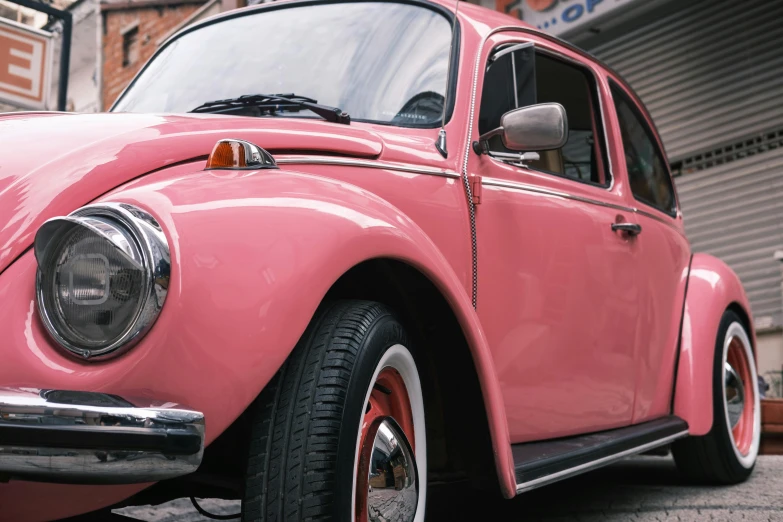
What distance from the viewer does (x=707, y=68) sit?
872cm

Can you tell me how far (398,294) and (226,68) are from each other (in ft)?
4.10

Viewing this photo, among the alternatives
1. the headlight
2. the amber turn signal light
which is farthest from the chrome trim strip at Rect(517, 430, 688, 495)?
the headlight

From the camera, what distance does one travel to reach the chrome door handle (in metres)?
3.77

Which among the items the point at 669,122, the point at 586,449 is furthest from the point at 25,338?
the point at 669,122

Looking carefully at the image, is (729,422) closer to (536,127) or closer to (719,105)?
(536,127)

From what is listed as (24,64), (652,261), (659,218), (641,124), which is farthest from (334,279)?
(24,64)

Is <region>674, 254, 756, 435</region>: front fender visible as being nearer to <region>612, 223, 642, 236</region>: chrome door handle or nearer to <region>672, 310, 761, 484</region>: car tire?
<region>672, 310, 761, 484</region>: car tire

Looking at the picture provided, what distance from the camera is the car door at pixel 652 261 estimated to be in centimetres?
400

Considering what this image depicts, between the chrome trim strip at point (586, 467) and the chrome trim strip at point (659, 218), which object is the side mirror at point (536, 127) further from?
the chrome trim strip at point (659, 218)

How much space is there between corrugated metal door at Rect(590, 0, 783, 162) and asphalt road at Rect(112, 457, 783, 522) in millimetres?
4323

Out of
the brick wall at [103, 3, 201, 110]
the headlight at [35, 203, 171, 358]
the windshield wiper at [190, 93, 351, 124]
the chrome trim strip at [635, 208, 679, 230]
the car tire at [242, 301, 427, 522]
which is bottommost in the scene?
the car tire at [242, 301, 427, 522]

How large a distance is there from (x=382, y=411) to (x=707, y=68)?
737 cm

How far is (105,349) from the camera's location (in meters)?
1.72

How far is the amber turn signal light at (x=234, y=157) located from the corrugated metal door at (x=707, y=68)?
7.05 meters
